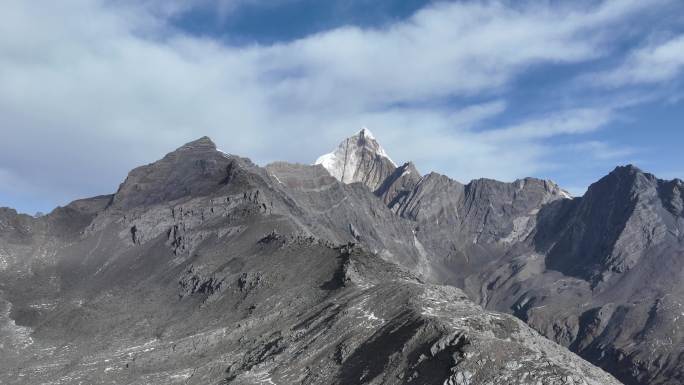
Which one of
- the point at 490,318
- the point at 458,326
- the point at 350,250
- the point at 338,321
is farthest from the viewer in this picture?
the point at 350,250

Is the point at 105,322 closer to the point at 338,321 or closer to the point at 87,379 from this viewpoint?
the point at 87,379

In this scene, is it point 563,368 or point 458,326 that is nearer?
point 563,368

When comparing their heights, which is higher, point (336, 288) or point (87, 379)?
point (336, 288)

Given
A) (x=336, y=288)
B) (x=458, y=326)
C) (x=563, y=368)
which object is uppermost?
(x=336, y=288)

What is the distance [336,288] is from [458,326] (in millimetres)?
50245

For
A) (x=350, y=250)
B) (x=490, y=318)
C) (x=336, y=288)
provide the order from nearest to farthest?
(x=490, y=318) < (x=336, y=288) < (x=350, y=250)

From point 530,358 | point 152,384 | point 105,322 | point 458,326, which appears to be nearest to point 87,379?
point 152,384

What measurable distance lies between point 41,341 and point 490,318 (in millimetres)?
124240

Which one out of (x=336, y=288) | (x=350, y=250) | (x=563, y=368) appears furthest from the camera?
(x=350, y=250)

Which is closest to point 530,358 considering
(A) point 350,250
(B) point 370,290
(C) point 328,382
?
(C) point 328,382

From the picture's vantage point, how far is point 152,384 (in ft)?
461

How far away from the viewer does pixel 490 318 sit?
435ft

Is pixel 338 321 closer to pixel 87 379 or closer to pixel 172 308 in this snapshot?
pixel 87 379

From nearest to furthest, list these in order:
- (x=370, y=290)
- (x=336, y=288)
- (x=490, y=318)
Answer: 1. (x=490, y=318)
2. (x=370, y=290)
3. (x=336, y=288)
